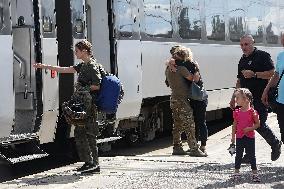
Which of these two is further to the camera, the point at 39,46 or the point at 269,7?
the point at 269,7

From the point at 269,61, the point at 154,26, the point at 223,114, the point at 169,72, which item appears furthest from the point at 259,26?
the point at 269,61

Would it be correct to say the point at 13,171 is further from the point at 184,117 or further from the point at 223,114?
the point at 223,114

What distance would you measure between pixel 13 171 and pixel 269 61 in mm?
4066

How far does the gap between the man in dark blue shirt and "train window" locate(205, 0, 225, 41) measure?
5022mm

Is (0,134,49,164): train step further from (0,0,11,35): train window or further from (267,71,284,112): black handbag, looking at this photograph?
(267,71,284,112): black handbag

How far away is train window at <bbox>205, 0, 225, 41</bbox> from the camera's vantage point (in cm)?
1463

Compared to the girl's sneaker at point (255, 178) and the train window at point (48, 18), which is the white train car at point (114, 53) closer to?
the train window at point (48, 18)

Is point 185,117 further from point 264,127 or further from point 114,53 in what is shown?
point 264,127

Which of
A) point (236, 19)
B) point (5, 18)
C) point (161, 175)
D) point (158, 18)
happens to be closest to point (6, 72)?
point (5, 18)

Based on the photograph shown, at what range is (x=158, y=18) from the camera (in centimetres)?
1267

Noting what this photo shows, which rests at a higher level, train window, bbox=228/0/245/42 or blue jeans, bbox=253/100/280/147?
train window, bbox=228/0/245/42

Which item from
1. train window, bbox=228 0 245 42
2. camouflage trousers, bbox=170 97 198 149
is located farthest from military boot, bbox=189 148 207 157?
train window, bbox=228 0 245 42

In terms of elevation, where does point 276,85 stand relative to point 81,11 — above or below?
below

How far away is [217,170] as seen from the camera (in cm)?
911
